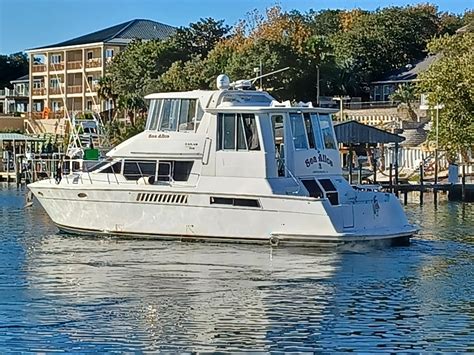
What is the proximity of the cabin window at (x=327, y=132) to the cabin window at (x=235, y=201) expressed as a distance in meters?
3.67

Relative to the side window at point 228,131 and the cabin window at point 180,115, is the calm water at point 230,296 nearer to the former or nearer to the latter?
the side window at point 228,131

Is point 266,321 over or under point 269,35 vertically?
under

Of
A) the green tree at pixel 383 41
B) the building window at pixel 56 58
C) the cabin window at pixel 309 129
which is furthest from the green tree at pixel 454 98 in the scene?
the building window at pixel 56 58

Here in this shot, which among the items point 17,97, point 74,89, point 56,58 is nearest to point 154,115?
point 74,89

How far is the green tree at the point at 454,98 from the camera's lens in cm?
5959

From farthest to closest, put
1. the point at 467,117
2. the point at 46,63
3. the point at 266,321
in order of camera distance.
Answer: the point at 46,63 < the point at 467,117 < the point at 266,321

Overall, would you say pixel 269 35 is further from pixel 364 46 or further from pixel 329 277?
pixel 329 277

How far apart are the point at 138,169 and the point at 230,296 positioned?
1053 centimetres

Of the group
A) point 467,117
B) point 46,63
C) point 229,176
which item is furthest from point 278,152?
point 46,63

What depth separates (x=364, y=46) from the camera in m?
104

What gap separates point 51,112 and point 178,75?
3488cm

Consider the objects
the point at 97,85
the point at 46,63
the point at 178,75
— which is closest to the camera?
the point at 178,75

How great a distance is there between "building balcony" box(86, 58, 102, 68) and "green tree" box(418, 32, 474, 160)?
65197 mm

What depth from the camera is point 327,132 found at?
3294 cm
